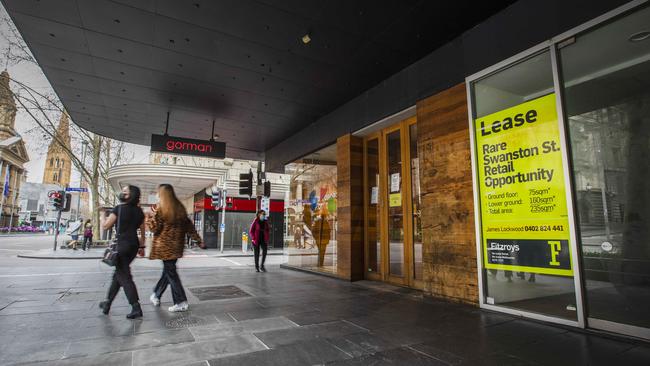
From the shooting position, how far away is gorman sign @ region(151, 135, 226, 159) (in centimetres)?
850

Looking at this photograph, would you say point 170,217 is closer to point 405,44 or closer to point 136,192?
point 136,192

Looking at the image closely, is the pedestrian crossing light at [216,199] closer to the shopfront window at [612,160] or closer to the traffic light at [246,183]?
the traffic light at [246,183]

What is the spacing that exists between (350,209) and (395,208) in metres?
1.11

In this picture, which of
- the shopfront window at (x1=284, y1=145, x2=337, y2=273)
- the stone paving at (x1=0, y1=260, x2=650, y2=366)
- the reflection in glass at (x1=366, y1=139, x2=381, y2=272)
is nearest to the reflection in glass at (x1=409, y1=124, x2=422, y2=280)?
the stone paving at (x1=0, y1=260, x2=650, y2=366)

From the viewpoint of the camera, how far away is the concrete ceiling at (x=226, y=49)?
15.6 ft

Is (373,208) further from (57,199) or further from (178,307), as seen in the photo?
(57,199)

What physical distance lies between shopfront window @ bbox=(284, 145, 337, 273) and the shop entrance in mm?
1147

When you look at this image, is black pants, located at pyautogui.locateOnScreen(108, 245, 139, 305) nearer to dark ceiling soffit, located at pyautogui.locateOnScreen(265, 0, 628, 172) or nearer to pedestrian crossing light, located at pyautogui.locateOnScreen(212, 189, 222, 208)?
dark ceiling soffit, located at pyautogui.locateOnScreen(265, 0, 628, 172)

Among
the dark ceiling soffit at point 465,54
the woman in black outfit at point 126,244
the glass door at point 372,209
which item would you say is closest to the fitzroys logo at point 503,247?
the dark ceiling soffit at point 465,54

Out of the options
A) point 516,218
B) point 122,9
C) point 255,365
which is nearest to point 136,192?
point 122,9

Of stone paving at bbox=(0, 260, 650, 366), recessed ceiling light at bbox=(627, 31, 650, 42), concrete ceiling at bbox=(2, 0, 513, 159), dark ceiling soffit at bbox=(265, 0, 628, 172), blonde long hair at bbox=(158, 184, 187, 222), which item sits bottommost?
stone paving at bbox=(0, 260, 650, 366)

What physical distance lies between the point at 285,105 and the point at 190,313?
5289 millimetres

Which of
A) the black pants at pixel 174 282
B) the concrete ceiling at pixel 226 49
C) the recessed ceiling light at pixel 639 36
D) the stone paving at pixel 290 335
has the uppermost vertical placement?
the concrete ceiling at pixel 226 49

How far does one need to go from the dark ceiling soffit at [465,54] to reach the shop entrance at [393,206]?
0.59m
